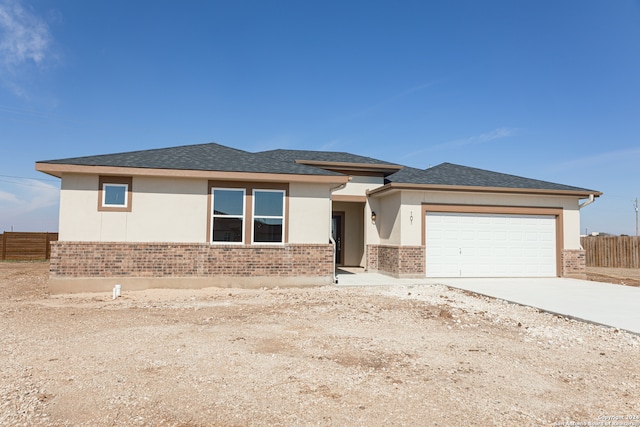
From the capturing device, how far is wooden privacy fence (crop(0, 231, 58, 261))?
72.5 ft

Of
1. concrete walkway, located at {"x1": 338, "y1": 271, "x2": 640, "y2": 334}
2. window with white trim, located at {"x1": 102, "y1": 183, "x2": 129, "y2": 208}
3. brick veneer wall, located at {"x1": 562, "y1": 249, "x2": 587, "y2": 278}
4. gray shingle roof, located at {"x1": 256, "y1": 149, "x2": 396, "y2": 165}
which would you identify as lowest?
concrete walkway, located at {"x1": 338, "y1": 271, "x2": 640, "y2": 334}

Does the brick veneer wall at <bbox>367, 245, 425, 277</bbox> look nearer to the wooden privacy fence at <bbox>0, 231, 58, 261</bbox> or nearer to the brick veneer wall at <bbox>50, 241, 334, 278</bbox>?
the brick veneer wall at <bbox>50, 241, 334, 278</bbox>

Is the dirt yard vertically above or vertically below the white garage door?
below

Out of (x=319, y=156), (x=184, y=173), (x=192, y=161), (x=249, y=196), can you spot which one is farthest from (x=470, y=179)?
(x=184, y=173)

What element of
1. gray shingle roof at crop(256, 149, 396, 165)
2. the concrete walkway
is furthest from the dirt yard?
gray shingle roof at crop(256, 149, 396, 165)

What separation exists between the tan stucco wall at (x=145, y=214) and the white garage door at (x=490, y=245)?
17.5 feet

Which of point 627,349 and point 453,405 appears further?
point 627,349

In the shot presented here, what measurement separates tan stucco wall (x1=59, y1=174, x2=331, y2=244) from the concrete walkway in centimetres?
443

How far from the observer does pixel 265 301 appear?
30.4 ft

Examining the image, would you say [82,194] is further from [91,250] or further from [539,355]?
[539,355]

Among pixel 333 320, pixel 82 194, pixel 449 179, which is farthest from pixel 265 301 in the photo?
pixel 449 179

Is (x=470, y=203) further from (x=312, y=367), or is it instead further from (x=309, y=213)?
(x=312, y=367)

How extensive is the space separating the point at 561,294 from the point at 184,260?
10.3 metres

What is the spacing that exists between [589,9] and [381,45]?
23.2 ft
